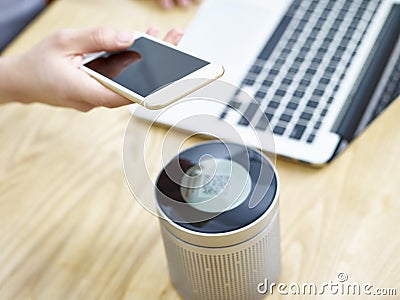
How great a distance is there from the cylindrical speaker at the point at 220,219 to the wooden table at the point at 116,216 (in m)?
0.06

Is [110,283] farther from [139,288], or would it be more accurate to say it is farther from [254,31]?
[254,31]

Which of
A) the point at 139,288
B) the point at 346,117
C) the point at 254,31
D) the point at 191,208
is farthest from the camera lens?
the point at 254,31

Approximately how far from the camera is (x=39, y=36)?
1.01 m

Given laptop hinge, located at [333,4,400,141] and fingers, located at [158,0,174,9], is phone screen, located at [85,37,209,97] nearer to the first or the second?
laptop hinge, located at [333,4,400,141]

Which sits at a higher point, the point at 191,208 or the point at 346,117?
the point at 191,208

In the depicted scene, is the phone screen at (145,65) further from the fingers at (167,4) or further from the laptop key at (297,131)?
the fingers at (167,4)

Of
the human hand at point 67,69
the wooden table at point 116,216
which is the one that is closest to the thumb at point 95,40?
the human hand at point 67,69

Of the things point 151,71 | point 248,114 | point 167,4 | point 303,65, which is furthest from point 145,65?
point 167,4

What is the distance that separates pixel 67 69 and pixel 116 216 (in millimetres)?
170

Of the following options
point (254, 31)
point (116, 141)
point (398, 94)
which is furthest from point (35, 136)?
point (398, 94)

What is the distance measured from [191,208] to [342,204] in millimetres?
221

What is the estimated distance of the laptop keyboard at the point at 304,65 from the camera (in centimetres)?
77

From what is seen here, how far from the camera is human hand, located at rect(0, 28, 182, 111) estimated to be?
0.65 metres

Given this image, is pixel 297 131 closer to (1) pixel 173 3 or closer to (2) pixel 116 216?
(2) pixel 116 216
